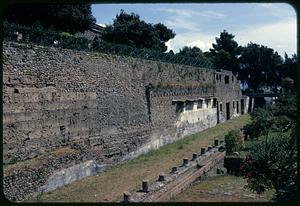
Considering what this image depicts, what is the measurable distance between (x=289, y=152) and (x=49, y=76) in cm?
678

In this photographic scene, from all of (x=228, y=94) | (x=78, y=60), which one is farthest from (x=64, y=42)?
(x=228, y=94)

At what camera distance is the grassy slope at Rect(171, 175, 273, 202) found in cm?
1002

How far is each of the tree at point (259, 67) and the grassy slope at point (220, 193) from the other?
37.3m

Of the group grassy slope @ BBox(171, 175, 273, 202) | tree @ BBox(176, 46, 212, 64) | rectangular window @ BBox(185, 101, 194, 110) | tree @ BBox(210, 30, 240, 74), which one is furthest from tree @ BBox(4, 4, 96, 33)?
tree @ BBox(210, 30, 240, 74)

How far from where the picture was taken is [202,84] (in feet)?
90.0

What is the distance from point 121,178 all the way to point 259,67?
39.1 meters

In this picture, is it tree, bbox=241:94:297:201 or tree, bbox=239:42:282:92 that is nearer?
tree, bbox=241:94:297:201

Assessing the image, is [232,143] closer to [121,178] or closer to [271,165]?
[121,178]

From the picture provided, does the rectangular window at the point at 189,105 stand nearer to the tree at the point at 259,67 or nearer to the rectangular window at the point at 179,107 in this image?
the rectangular window at the point at 179,107

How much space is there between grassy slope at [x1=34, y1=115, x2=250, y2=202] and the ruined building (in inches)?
20.4

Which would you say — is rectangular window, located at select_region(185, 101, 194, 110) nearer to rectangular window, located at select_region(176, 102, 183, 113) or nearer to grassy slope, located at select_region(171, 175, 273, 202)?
rectangular window, located at select_region(176, 102, 183, 113)

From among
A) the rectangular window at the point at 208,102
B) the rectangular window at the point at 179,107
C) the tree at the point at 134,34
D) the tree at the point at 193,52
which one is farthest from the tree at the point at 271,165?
the tree at the point at 193,52

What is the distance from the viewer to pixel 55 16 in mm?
21062

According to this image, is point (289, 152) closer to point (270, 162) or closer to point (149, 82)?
point (270, 162)
